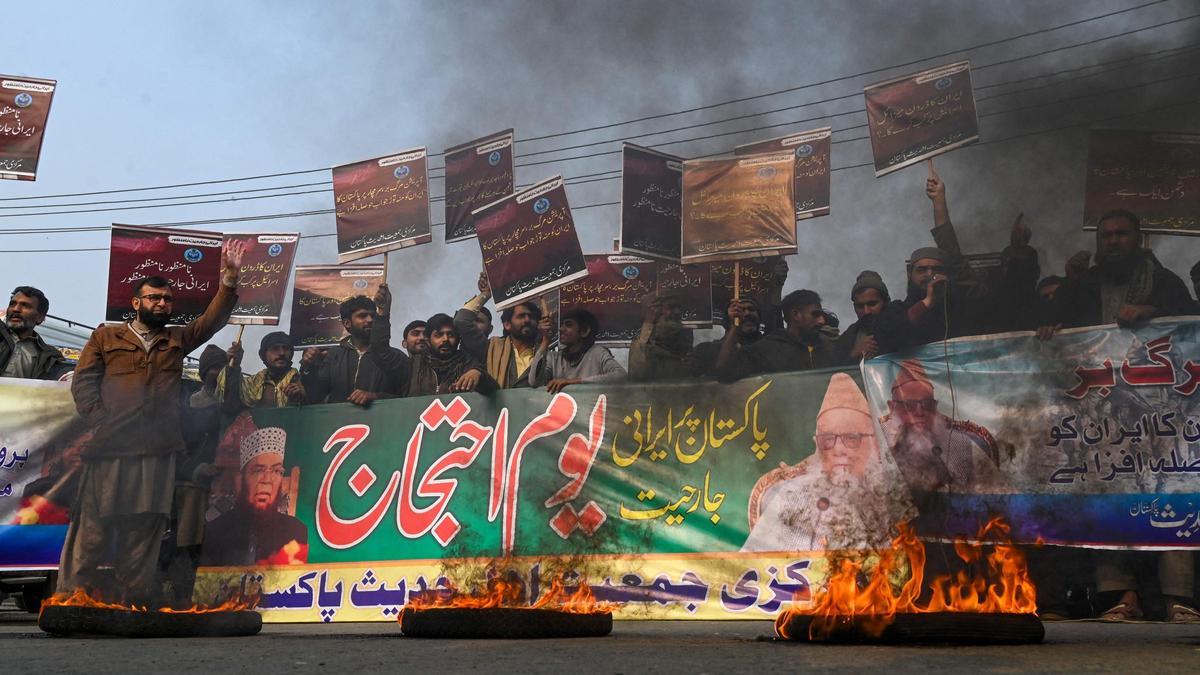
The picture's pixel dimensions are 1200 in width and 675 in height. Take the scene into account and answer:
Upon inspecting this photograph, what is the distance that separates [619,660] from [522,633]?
1.23 metres

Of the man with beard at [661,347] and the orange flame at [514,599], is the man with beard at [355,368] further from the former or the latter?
the man with beard at [661,347]

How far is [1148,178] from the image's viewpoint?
7121 millimetres

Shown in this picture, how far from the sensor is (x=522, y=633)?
5.28 metres

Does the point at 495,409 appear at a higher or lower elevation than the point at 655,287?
lower

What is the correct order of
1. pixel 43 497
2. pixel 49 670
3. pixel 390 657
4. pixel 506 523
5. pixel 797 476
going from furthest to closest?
pixel 43 497 < pixel 506 523 < pixel 797 476 < pixel 390 657 < pixel 49 670

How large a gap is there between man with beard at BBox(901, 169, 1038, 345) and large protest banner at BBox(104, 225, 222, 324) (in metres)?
5.35

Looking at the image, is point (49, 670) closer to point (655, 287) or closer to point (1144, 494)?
point (1144, 494)

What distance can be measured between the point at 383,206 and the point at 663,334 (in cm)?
324

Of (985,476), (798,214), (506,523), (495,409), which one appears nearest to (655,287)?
(798,214)

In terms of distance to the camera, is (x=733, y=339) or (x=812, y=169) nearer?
(x=733, y=339)

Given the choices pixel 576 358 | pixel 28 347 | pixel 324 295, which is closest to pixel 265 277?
pixel 324 295

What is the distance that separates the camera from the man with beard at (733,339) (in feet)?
25.1

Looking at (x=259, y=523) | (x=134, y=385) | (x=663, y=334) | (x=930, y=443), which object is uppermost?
(x=663, y=334)

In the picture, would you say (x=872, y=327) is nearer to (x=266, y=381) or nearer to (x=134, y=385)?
(x=134, y=385)
